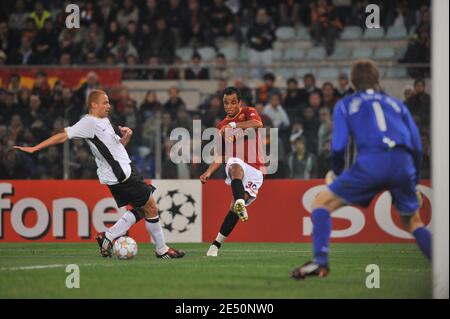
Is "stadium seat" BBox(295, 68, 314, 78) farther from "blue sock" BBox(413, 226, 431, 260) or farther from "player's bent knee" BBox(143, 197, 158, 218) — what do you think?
"blue sock" BBox(413, 226, 431, 260)

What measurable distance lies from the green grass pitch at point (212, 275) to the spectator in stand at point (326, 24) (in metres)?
7.66

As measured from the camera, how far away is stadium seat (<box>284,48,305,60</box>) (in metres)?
20.9

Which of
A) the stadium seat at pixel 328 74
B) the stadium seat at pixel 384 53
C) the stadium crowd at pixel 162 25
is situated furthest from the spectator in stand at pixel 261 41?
the stadium seat at pixel 384 53

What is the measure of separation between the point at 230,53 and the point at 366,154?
42.1 feet

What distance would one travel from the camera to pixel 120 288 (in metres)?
8.86

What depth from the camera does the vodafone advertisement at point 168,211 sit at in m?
15.8

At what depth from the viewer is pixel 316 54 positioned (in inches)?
816

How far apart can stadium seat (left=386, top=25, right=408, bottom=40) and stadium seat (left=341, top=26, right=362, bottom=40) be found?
799 millimetres

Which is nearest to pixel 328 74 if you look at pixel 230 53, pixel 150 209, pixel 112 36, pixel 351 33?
pixel 351 33

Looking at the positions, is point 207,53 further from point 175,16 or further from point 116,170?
point 116,170

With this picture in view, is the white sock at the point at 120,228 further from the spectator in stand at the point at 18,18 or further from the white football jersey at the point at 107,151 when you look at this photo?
the spectator in stand at the point at 18,18

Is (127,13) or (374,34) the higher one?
(127,13)
